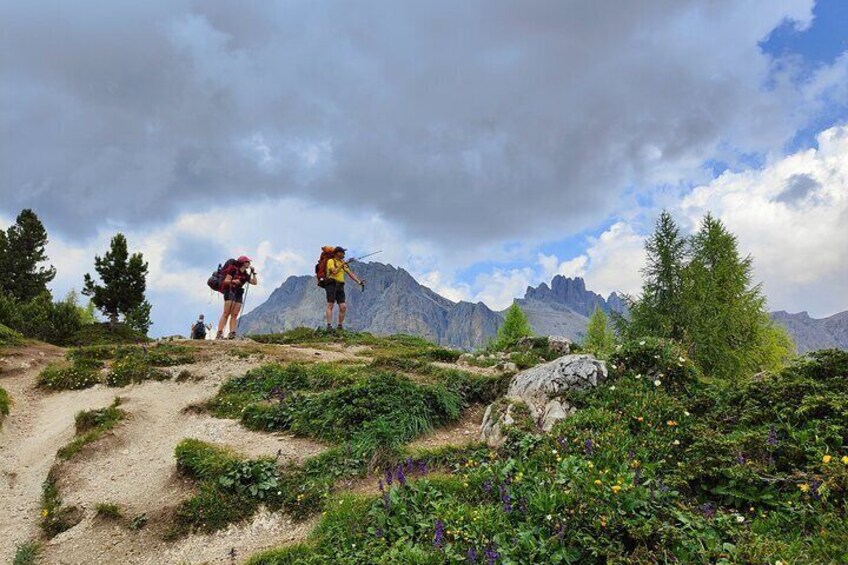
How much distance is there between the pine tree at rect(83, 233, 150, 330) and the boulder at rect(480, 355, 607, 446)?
139ft

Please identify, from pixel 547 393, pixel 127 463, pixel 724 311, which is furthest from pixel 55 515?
pixel 724 311

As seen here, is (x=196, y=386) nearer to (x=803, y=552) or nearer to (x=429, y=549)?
(x=429, y=549)

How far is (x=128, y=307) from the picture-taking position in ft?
143

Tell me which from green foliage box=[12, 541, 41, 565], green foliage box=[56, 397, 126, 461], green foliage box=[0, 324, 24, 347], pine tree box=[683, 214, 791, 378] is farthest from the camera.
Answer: pine tree box=[683, 214, 791, 378]

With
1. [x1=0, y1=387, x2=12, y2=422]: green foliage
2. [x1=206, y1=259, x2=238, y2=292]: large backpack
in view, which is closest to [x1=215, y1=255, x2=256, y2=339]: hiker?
[x1=206, y1=259, x2=238, y2=292]: large backpack

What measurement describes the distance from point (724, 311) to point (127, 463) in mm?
27285

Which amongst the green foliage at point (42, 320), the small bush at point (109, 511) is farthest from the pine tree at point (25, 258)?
the small bush at point (109, 511)

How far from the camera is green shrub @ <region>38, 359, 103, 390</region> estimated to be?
14.1 meters

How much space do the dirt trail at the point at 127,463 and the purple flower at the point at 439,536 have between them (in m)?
2.48

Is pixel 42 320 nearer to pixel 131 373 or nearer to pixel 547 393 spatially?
pixel 131 373

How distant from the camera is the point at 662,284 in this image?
28.0 metres

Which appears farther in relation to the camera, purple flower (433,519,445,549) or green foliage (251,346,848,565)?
purple flower (433,519,445,549)

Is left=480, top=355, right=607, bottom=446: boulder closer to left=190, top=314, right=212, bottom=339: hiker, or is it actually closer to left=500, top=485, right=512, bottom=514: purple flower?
left=500, top=485, right=512, bottom=514: purple flower

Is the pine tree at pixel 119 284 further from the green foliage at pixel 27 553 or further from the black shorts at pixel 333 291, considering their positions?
the green foliage at pixel 27 553
